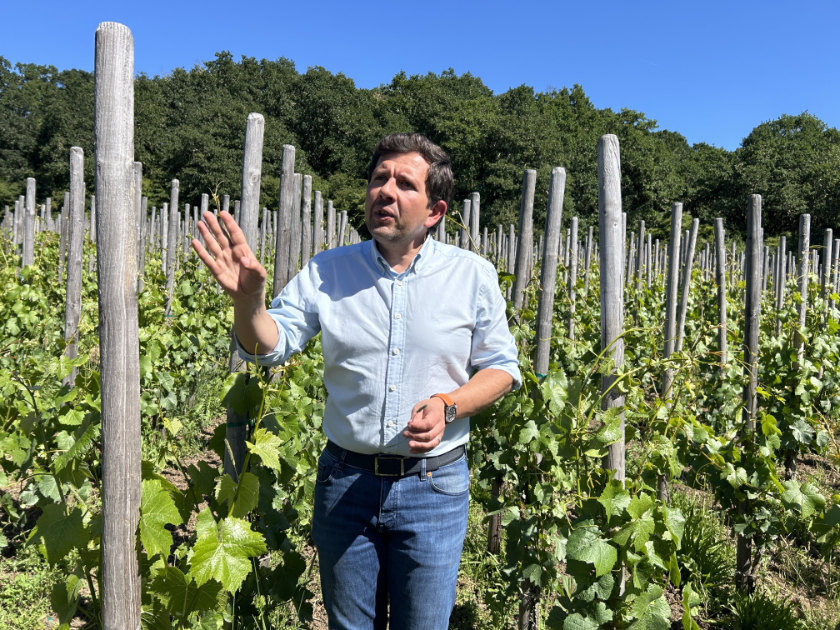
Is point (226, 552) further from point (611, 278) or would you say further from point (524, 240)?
point (524, 240)

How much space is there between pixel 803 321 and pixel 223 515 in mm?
4179

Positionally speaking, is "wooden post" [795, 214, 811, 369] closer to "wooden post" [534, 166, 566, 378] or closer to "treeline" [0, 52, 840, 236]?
"wooden post" [534, 166, 566, 378]

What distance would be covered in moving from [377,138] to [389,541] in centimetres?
3471

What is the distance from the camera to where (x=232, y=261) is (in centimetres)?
136

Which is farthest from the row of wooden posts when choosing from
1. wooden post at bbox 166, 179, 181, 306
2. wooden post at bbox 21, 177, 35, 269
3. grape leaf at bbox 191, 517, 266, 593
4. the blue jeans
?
wooden post at bbox 21, 177, 35, 269

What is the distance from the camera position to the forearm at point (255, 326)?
1419 millimetres

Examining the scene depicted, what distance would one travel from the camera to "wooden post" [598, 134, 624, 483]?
1807mm

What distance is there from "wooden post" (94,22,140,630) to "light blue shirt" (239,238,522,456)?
1.08 feet

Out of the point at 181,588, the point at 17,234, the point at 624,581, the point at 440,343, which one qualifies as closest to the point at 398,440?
the point at 440,343

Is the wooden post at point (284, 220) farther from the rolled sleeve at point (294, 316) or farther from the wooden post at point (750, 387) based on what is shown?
the wooden post at point (750, 387)

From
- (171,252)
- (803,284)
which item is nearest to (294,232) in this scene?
(171,252)

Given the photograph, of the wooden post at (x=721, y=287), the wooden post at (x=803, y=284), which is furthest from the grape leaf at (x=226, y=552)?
the wooden post at (x=803, y=284)

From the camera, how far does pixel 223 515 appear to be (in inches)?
72.1

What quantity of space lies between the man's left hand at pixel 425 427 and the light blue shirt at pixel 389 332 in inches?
6.0
